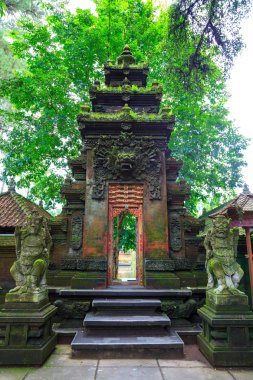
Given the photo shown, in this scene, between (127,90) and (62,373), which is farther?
(127,90)

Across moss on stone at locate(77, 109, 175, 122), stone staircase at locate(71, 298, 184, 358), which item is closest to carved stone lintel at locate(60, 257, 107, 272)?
stone staircase at locate(71, 298, 184, 358)

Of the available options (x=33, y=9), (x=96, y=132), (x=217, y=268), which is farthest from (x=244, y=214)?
(x=33, y=9)

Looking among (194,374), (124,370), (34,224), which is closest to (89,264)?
(34,224)

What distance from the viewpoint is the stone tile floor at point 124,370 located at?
4.29 meters

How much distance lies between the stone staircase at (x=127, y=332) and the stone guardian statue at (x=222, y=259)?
4.53 feet

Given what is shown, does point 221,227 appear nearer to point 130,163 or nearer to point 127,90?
point 130,163

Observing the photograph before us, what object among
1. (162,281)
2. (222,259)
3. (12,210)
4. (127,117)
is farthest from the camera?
(12,210)

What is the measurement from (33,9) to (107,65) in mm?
13291

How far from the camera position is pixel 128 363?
4832 millimetres

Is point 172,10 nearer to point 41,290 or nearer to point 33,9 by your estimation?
point 41,290

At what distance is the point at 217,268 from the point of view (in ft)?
17.7

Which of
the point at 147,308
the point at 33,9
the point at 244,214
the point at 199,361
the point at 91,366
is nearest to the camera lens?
the point at 91,366

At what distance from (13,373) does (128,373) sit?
191cm

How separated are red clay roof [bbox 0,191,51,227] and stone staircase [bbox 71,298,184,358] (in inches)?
231
